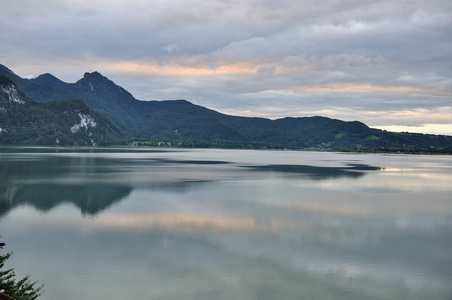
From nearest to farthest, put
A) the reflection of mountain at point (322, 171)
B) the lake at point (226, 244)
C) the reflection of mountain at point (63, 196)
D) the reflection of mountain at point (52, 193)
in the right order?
the lake at point (226, 244), the reflection of mountain at point (63, 196), the reflection of mountain at point (52, 193), the reflection of mountain at point (322, 171)

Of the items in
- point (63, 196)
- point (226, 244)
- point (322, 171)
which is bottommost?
point (63, 196)

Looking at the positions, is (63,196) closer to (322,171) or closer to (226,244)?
(226,244)

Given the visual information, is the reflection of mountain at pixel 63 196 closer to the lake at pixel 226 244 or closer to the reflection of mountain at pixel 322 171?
the lake at pixel 226 244

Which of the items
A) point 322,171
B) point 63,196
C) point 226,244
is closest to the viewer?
point 226,244

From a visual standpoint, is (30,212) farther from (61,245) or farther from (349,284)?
(349,284)

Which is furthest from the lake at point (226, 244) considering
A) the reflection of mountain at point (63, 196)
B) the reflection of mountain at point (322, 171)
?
the reflection of mountain at point (322, 171)

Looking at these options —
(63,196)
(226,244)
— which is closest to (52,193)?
(63,196)

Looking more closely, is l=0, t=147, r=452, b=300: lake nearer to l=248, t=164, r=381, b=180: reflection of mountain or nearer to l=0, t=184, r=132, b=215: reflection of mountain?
l=0, t=184, r=132, b=215: reflection of mountain

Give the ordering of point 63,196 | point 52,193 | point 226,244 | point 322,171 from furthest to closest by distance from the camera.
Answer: point 322,171 → point 52,193 → point 63,196 → point 226,244

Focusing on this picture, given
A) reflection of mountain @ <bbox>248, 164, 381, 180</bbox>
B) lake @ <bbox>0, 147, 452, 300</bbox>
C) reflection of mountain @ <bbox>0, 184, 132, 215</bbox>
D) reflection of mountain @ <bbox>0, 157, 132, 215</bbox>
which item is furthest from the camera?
reflection of mountain @ <bbox>248, 164, 381, 180</bbox>

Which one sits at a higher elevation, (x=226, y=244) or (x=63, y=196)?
(x=226, y=244)

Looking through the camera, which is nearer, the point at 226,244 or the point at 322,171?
the point at 226,244

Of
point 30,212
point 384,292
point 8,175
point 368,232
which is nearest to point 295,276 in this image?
point 384,292

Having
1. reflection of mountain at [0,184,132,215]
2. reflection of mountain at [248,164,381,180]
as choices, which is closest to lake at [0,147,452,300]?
reflection of mountain at [0,184,132,215]
